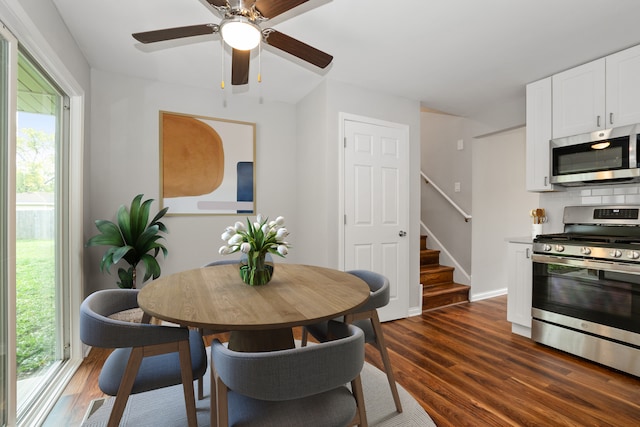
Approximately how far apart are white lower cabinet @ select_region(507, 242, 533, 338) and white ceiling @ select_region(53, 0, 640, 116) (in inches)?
65.8

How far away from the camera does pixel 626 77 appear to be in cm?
250

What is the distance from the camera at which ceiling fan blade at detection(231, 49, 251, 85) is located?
191 centimetres

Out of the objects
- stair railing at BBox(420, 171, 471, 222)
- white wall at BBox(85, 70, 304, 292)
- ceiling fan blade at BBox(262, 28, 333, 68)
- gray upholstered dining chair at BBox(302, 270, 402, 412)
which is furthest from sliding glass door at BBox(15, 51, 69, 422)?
stair railing at BBox(420, 171, 471, 222)

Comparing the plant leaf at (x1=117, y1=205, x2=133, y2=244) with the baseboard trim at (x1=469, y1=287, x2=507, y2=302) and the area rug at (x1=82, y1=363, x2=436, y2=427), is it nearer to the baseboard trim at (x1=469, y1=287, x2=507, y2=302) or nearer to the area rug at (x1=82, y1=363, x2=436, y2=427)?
the area rug at (x1=82, y1=363, x2=436, y2=427)

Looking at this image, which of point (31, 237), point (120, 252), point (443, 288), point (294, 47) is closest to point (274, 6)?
point (294, 47)

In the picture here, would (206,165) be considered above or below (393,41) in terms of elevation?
below

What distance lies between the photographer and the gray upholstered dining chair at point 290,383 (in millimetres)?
972

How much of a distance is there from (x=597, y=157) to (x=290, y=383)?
3068mm

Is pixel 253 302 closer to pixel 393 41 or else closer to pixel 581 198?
pixel 393 41

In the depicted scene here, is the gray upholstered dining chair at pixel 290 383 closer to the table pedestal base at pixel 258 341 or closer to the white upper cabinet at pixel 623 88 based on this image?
the table pedestal base at pixel 258 341

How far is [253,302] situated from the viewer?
53.6 inches

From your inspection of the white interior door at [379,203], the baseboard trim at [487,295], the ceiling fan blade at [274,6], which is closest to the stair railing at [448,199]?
the baseboard trim at [487,295]

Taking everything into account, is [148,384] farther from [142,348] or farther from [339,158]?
[339,158]

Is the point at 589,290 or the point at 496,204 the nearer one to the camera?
the point at 589,290
